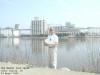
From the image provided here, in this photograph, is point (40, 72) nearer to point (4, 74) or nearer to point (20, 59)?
point (4, 74)

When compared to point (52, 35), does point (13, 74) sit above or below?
below

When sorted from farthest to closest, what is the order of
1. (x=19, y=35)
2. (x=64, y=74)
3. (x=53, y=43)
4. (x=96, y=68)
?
(x=19, y=35) → (x=96, y=68) → (x=53, y=43) → (x=64, y=74)

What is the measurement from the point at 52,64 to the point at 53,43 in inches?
24.8

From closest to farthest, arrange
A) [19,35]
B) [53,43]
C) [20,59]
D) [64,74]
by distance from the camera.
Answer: [64,74], [53,43], [20,59], [19,35]

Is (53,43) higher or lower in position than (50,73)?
higher

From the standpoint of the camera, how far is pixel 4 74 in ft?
17.5

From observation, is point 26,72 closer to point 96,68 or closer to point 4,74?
point 4,74

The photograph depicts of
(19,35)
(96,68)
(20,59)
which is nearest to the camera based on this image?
(96,68)

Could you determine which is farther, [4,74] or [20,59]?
[20,59]

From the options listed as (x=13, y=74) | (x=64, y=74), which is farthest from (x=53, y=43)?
(x=13, y=74)

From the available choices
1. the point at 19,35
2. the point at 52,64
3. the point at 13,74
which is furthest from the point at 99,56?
the point at 19,35

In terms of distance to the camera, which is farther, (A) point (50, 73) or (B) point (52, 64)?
(B) point (52, 64)

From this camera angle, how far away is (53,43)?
6.49 meters

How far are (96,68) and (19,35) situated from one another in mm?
52525
